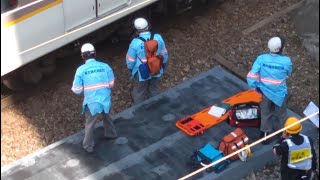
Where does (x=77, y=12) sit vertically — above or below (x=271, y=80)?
above

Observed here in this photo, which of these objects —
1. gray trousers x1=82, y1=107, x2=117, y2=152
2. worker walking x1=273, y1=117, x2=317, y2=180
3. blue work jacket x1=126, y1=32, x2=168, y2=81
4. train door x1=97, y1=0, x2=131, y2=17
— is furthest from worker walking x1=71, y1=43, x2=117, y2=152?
worker walking x1=273, y1=117, x2=317, y2=180

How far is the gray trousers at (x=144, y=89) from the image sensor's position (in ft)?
36.6

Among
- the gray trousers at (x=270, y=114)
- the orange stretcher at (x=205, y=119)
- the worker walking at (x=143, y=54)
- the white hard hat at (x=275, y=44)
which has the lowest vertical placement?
the orange stretcher at (x=205, y=119)

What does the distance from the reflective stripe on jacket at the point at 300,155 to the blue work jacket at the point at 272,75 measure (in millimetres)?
1067

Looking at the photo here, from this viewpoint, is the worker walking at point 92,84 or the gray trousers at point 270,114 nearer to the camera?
the worker walking at point 92,84

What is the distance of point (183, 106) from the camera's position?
440 inches

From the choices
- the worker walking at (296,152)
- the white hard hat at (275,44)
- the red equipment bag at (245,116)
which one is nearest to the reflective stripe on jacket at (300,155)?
the worker walking at (296,152)

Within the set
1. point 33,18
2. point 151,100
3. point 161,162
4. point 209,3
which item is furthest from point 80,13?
point 209,3

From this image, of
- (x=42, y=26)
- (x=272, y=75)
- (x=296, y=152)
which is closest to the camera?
(x=296, y=152)

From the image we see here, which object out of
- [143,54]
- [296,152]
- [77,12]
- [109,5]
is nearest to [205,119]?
[143,54]

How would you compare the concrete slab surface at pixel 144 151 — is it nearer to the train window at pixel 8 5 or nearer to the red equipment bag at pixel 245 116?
the red equipment bag at pixel 245 116

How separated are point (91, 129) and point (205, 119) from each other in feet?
5.90

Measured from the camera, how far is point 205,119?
10805mm

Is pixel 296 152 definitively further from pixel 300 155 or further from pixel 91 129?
pixel 91 129
